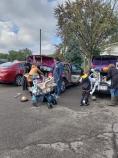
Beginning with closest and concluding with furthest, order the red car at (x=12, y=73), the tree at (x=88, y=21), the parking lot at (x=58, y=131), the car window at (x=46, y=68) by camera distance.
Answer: the parking lot at (x=58, y=131)
the car window at (x=46, y=68)
the red car at (x=12, y=73)
the tree at (x=88, y=21)

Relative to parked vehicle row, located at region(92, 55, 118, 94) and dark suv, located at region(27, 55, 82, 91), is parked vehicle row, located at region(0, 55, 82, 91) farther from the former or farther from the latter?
parked vehicle row, located at region(92, 55, 118, 94)

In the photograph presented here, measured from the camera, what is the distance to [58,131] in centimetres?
681

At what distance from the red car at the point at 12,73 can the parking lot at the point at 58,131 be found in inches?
190

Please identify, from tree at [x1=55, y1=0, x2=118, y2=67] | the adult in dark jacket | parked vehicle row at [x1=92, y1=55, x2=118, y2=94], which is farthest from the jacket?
tree at [x1=55, y1=0, x2=118, y2=67]

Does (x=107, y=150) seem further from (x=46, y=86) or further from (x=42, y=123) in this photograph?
(x=46, y=86)

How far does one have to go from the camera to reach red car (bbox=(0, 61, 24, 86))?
1502 cm

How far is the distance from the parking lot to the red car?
4832 millimetres

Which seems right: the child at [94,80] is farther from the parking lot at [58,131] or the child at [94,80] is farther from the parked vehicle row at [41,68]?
the parked vehicle row at [41,68]

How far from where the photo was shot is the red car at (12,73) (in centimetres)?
1502

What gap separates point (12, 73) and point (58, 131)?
8933 millimetres

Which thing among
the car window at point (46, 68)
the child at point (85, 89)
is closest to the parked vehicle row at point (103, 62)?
the child at point (85, 89)

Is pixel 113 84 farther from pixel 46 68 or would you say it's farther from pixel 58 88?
pixel 46 68

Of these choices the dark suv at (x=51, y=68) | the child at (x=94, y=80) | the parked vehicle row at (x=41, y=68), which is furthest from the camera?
the parked vehicle row at (x=41, y=68)

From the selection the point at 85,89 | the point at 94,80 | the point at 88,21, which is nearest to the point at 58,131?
the point at 85,89
